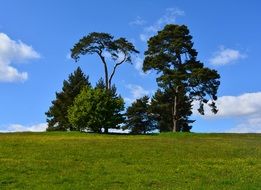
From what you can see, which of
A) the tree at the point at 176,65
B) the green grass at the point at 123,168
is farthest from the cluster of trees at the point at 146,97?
the green grass at the point at 123,168

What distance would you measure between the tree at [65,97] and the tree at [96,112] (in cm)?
2876

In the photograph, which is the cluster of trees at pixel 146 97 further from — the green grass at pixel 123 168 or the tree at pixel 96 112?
the green grass at pixel 123 168

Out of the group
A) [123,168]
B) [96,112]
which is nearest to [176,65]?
[96,112]

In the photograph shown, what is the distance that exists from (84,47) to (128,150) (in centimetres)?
5655

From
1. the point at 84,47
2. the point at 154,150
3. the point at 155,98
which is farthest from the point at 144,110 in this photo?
the point at 154,150

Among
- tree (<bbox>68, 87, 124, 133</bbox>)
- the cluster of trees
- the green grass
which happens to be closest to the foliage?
the cluster of trees

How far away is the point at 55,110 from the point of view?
356 feet

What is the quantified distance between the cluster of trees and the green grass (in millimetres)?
33719

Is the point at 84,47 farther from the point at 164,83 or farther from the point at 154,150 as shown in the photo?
the point at 154,150

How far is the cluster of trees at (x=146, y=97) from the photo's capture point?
76625 millimetres

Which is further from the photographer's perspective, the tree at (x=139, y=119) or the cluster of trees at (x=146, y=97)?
the tree at (x=139, y=119)

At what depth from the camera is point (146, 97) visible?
118250 mm

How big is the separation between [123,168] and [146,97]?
3493 inches

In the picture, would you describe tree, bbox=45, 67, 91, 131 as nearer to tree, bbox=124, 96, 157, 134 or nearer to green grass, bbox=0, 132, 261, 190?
tree, bbox=124, 96, 157, 134
